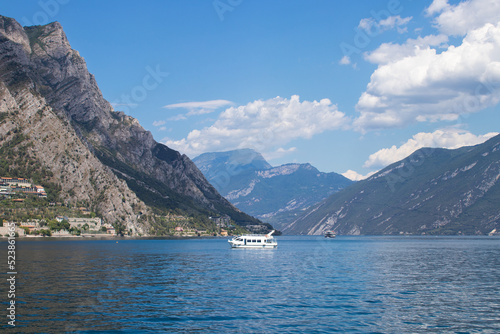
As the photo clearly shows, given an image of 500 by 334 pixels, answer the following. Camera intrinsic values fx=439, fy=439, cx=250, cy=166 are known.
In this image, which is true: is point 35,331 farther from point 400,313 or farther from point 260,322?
point 400,313

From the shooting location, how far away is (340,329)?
4194 centimetres

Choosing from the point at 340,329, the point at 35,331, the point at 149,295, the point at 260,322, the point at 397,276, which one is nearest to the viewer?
the point at 35,331

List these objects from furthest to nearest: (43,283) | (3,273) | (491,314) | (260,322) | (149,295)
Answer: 1. (3,273)
2. (43,283)
3. (149,295)
4. (491,314)
5. (260,322)

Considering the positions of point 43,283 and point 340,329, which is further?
point 43,283

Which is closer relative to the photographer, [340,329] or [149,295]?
[340,329]

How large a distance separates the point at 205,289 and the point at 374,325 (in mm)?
30556

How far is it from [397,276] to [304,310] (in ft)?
132

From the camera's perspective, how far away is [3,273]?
7619 centimetres

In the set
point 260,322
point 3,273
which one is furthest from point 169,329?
point 3,273

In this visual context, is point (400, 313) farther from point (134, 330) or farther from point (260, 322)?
point (134, 330)

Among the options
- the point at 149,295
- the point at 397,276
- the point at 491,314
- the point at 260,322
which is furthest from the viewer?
the point at 397,276

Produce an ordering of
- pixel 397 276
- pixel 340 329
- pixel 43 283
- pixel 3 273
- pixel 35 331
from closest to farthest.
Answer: pixel 35 331 → pixel 340 329 → pixel 43 283 → pixel 3 273 → pixel 397 276

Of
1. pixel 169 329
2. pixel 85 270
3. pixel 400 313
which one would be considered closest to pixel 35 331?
pixel 169 329

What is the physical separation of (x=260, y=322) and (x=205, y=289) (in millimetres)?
24118
